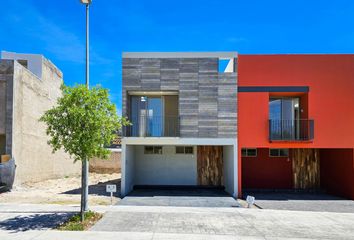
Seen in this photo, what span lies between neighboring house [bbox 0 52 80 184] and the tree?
7900 mm

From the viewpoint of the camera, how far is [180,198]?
1393 cm

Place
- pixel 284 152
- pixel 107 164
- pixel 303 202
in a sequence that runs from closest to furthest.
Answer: pixel 303 202, pixel 284 152, pixel 107 164

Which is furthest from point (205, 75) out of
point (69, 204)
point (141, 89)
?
point (69, 204)

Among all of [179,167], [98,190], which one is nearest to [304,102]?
[179,167]

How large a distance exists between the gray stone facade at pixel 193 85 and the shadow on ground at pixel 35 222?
6.39m

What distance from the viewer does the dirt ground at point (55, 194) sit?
12.7 metres

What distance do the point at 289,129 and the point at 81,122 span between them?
11.1 meters

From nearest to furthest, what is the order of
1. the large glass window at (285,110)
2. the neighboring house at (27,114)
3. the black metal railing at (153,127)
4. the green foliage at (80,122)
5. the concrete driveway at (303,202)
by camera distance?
the green foliage at (80,122)
the concrete driveway at (303,202)
the black metal railing at (153,127)
the neighboring house at (27,114)
the large glass window at (285,110)

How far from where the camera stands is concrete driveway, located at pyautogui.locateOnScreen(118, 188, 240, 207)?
12.6m

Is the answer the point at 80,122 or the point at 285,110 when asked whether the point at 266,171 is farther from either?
the point at 80,122

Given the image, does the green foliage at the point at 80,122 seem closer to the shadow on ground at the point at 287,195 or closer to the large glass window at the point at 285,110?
the shadow on ground at the point at 287,195

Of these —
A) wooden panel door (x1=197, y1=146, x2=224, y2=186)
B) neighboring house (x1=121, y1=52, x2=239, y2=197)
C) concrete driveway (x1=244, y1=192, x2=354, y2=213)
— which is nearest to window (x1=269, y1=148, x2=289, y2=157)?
concrete driveway (x1=244, y1=192, x2=354, y2=213)

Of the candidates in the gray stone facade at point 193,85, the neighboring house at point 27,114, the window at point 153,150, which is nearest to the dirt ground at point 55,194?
the neighboring house at point 27,114

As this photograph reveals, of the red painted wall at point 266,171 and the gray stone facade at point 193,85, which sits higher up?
the gray stone facade at point 193,85
